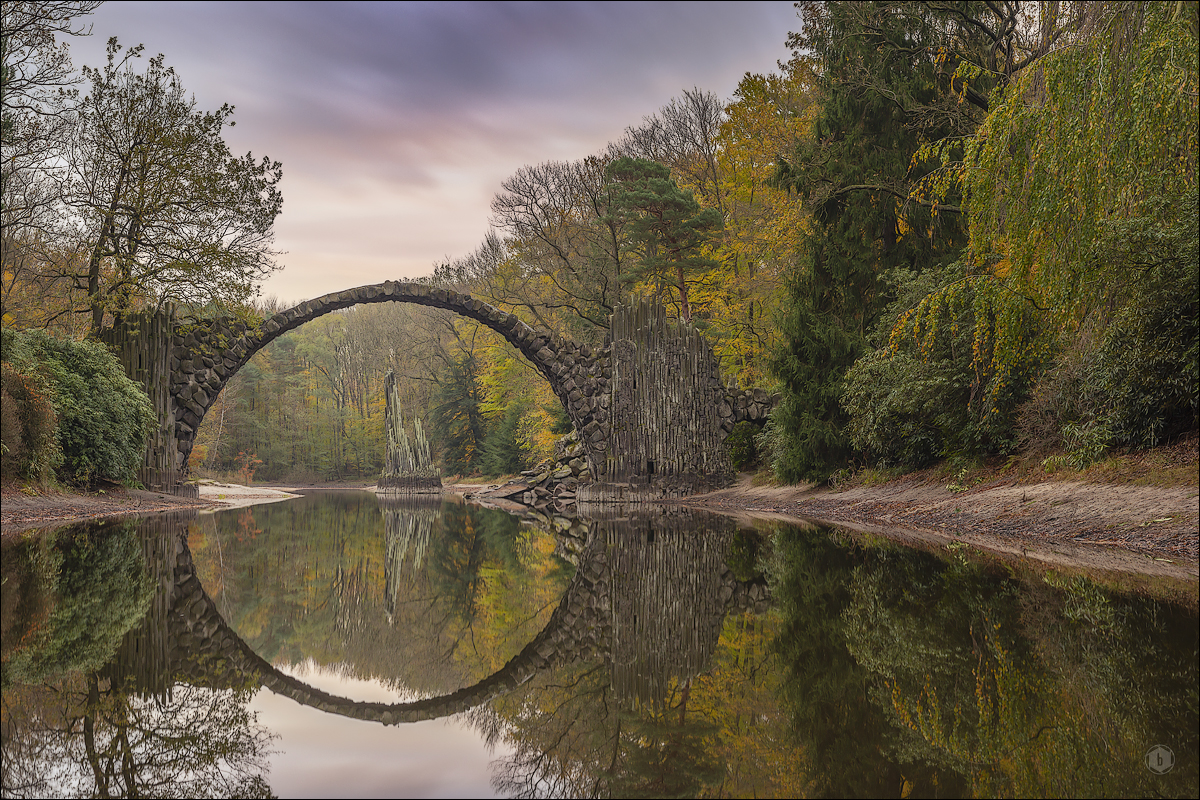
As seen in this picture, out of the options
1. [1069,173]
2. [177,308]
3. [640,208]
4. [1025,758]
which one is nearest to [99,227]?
[177,308]

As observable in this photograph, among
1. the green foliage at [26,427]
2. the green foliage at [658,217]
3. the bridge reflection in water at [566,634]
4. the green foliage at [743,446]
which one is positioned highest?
the green foliage at [658,217]

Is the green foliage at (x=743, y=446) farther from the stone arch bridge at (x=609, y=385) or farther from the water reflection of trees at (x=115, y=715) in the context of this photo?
the water reflection of trees at (x=115, y=715)

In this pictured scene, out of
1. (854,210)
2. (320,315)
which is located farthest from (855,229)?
(320,315)

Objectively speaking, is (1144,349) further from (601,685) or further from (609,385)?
(609,385)

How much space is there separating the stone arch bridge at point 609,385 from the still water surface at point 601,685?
12560 mm

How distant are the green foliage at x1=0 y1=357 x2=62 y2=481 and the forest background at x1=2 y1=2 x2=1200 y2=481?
0.19 meters

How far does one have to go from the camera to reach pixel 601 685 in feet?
9.36

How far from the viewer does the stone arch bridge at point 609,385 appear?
17.0m

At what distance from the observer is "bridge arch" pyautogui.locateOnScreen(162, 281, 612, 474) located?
1695 cm

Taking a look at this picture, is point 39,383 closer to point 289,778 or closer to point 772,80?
point 289,778

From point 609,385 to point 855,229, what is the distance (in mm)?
6987

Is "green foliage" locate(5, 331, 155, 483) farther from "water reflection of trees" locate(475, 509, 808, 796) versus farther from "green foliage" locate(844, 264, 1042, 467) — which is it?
"green foliage" locate(844, 264, 1042, 467)

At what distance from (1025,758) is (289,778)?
6.24 feet

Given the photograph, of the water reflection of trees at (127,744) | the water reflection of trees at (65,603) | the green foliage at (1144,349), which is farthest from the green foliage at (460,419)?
the water reflection of trees at (127,744)
